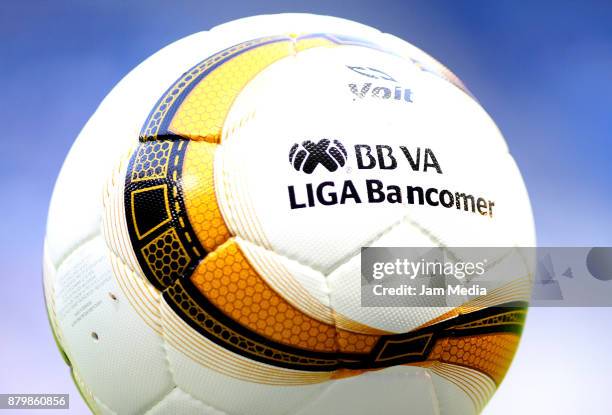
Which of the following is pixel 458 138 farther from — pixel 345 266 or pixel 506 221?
pixel 345 266

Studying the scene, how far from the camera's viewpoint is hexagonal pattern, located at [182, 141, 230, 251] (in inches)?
138

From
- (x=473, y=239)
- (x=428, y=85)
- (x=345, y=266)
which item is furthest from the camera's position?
(x=428, y=85)

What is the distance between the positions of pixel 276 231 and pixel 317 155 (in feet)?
1.19

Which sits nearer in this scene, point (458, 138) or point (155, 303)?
point (155, 303)

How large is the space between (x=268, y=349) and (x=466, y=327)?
92 centimetres

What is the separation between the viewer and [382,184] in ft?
11.6

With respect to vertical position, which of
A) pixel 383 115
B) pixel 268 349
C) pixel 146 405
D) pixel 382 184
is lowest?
pixel 146 405

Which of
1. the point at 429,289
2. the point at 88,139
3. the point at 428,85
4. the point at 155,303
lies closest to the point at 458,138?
the point at 428,85

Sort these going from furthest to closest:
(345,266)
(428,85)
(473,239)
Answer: (428,85), (473,239), (345,266)

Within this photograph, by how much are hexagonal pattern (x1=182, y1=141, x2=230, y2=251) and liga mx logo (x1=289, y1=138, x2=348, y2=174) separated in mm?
368

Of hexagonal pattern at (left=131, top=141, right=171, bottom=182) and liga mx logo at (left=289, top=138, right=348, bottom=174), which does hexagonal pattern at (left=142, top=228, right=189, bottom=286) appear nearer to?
hexagonal pattern at (left=131, top=141, right=171, bottom=182)

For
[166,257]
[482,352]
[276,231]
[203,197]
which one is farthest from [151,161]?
[482,352]

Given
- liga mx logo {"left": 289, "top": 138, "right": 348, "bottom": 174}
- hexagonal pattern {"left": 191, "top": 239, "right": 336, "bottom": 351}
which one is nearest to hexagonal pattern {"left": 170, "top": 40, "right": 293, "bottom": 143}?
liga mx logo {"left": 289, "top": 138, "right": 348, "bottom": 174}

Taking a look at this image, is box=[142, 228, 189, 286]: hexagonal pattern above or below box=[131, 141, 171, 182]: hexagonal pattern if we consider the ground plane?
below
